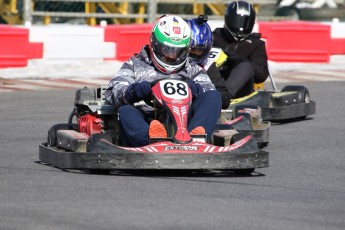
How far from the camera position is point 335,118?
36.9 feet

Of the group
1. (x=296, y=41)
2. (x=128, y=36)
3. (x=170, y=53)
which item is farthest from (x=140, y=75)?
(x=296, y=41)

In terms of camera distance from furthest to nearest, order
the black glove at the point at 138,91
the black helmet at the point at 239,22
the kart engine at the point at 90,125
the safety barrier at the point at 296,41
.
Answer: the safety barrier at the point at 296,41
the black helmet at the point at 239,22
the kart engine at the point at 90,125
the black glove at the point at 138,91

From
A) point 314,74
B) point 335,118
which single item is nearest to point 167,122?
point 335,118

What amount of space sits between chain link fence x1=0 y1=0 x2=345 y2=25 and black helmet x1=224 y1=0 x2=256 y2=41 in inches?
223

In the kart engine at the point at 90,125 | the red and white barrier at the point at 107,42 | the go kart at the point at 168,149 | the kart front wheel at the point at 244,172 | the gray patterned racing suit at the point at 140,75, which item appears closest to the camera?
the go kart at the point at 168,149

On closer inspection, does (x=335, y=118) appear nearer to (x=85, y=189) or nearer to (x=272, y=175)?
(x=272, y=175)

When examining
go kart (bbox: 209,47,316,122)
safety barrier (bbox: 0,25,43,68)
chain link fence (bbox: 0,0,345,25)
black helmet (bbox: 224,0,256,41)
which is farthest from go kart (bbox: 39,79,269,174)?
chain link fence (bbox: 0,0,345,25)

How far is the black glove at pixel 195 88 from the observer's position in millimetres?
7875

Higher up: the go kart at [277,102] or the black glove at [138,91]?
the black glove at [138,91]

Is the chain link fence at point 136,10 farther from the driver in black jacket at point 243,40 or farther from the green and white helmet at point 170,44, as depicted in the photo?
the green and white helmet at point 170,44

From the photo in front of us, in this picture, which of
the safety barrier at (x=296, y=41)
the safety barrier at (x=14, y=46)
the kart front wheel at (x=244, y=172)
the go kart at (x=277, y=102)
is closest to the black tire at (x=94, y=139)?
the kart front wheel at (x=244, y=172)

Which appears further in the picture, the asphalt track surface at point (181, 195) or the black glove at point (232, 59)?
the black glove at point (232, 59)

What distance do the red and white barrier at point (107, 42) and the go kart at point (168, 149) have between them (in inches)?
284

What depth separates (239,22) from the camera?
11.6 metres
